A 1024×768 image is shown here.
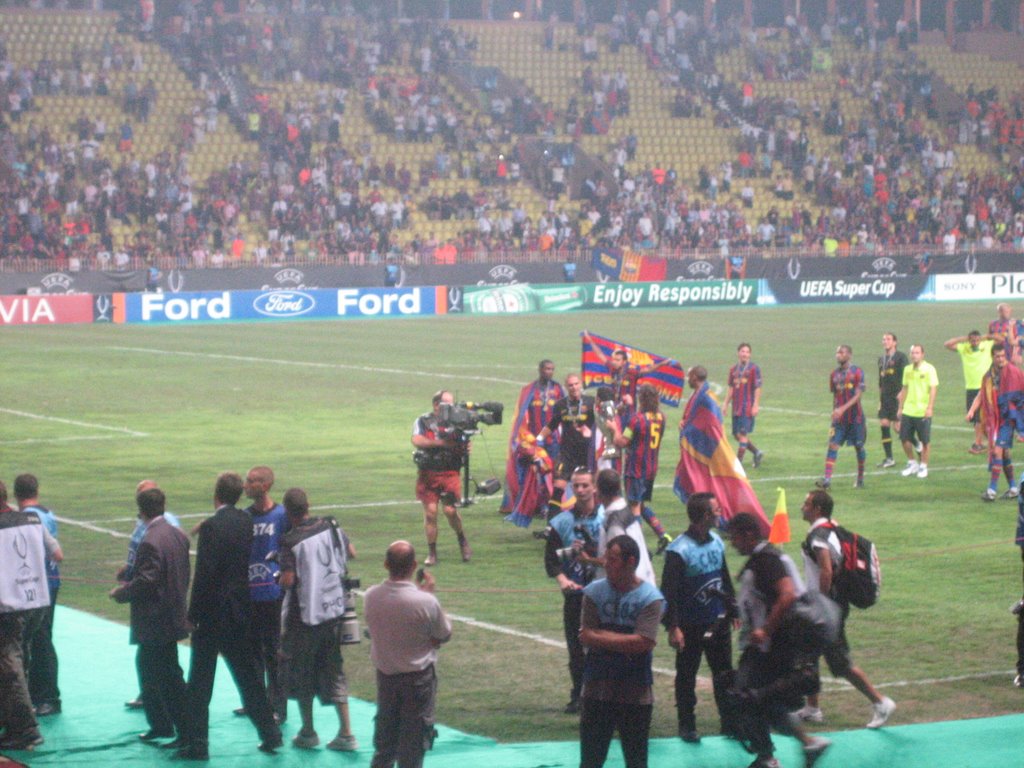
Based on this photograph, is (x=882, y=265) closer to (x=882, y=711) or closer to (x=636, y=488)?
(x=636, y=488)

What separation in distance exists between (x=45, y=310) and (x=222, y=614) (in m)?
41.8

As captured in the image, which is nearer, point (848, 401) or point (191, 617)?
point (191, 617)

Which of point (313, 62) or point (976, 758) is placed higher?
point (313, 62)

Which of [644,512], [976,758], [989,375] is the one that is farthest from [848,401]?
[976,758]

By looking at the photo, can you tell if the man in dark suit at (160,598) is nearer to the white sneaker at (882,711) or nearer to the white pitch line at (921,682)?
Answer: the white sneaker at (882,711)

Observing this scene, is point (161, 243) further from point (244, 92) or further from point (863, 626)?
point (863, 626)

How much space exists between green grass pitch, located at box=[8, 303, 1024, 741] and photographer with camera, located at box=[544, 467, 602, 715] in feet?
1.95

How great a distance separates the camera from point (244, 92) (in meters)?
61.4

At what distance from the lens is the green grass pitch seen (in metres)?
12.7

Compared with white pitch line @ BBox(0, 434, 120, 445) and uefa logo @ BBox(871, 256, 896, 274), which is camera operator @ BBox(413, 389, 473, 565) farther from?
uefa logo @ BBox(871, 256, 896, 274)

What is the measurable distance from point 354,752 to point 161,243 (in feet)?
148

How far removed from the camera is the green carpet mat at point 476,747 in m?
10.3

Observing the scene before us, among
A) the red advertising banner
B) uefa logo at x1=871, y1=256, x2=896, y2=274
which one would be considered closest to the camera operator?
the red advertising banner

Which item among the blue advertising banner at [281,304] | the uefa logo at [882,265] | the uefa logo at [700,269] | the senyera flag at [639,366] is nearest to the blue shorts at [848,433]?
the senyera flag at [639,366]
